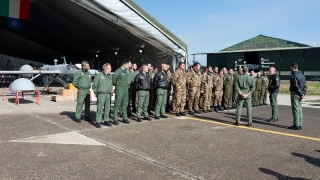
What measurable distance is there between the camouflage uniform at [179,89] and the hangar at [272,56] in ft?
123

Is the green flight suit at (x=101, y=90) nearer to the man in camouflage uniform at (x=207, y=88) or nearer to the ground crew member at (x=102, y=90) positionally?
the ground crew member at (x=102, y=90)

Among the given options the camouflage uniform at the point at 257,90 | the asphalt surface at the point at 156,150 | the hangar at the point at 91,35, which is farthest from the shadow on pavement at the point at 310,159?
the hangar at the point at 91,35

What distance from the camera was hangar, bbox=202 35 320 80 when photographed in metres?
38.8

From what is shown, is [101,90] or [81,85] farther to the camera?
[81,85]

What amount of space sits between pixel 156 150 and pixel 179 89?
380cm

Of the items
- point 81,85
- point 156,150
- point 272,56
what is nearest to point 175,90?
point 81,85

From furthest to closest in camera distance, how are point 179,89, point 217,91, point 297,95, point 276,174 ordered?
point 217,91
point 179,89
point 297,95
point 276,174

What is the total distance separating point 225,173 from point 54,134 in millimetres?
3732

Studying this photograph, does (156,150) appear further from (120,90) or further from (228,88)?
(228,88)

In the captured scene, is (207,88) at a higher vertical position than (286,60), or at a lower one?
lower

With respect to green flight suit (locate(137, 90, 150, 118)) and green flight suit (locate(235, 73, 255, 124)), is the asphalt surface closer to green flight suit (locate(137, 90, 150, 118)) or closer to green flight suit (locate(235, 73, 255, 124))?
green flight suit (locate(137, 90, 150, 118))

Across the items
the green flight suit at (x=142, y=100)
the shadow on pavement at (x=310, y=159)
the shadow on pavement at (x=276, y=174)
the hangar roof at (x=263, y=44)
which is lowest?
the shadow on pavement at (x=276, y=174)

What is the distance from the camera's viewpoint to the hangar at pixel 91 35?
1108cm

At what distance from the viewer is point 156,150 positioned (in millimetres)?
4402
